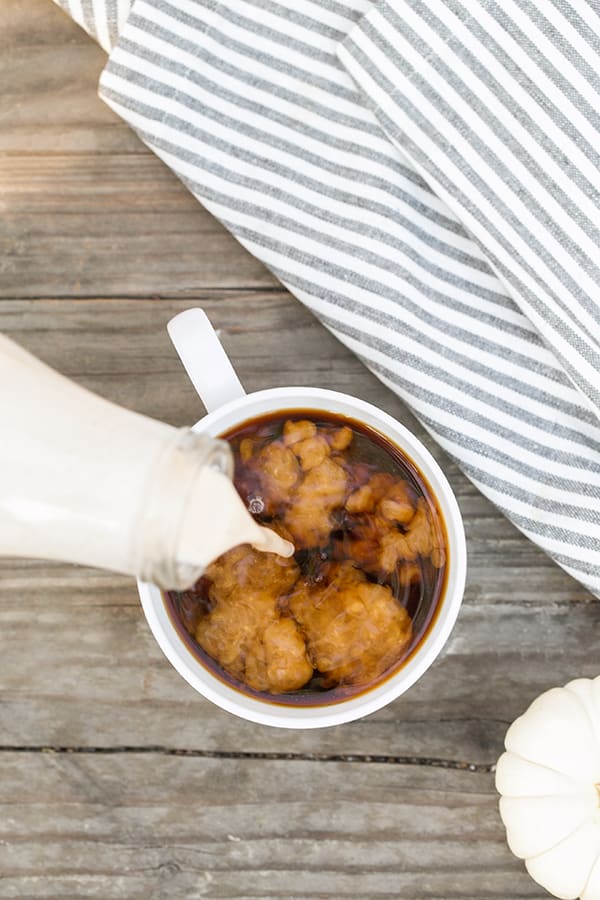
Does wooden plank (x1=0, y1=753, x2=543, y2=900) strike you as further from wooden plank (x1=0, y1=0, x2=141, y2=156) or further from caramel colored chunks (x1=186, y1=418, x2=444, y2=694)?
wooden plank (x1=0, y1=0, x2=141, y2=156)

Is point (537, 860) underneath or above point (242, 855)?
above

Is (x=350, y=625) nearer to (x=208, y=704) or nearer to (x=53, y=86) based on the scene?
(x=208, y=704)

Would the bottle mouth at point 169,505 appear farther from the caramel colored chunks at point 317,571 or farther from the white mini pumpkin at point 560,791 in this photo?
the white mini pumpkin at point 560,791

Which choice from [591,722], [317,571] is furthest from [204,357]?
[591,722]

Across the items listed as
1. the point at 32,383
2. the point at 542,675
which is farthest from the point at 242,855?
the point at 32,383

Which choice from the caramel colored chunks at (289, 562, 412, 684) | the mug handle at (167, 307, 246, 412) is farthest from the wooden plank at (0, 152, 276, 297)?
the caramel colored chunks at (289, 562, 412, 684)

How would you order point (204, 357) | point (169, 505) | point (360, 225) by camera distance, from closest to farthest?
point (169, 505) → point (204, 357) → point (360, 225)

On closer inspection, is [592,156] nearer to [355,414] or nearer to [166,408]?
[355,414]
